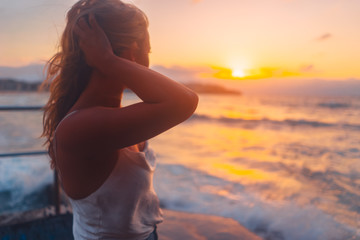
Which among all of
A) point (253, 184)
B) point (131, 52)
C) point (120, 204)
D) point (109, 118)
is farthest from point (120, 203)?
point (253, 184)

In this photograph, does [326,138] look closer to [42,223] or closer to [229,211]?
[229,211]

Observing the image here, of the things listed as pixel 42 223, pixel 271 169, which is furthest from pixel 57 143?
pixel 271 169

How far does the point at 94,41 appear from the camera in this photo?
0.75 meters

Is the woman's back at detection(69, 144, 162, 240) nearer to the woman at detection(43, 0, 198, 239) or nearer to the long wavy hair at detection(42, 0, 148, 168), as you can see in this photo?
the woman at detection(43, 0, 198, 239)

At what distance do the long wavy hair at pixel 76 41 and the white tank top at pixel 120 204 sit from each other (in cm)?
30

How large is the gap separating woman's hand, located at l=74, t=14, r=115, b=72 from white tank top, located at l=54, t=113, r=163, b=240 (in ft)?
0.86

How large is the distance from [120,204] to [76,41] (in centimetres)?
50

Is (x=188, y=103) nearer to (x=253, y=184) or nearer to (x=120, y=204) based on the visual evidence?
(x=120, y=204)

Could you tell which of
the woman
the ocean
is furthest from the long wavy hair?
the ocean

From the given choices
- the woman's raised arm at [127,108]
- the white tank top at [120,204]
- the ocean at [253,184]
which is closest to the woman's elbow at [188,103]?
the woman's raised arm at [127,108]

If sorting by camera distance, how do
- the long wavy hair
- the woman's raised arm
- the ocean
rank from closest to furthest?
the woman's raised arm → the long wavy hair → the ocean

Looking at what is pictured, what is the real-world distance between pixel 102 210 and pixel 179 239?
7.77 ft

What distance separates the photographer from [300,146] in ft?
29.7

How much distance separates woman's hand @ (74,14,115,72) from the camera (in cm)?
74
